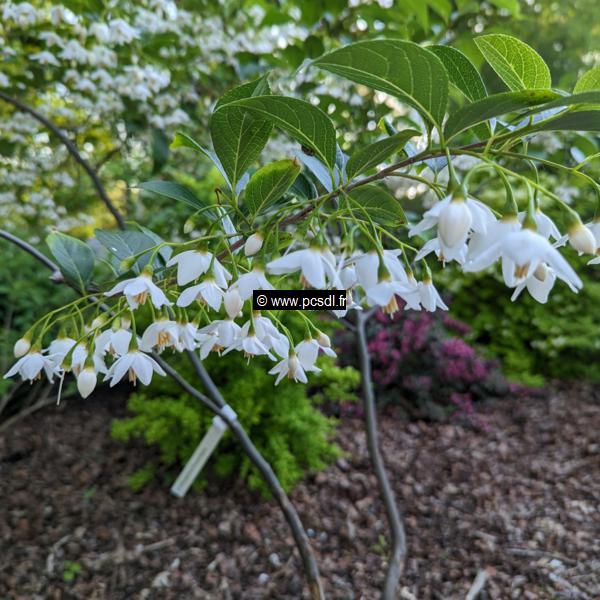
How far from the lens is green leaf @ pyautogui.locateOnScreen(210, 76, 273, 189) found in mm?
630

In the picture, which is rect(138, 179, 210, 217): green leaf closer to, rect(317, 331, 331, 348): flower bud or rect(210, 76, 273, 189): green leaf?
rect(210, 76, 273, 189): green leaf

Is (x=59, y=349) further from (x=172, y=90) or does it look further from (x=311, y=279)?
(x=172, y=90)

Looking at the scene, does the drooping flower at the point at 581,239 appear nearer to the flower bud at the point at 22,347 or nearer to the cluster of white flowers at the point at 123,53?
the flower bud at the point at 22,347

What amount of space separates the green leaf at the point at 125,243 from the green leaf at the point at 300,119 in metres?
0.32

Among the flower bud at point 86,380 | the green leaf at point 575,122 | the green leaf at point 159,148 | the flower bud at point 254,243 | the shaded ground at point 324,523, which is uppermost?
the green leaf at point 159,148

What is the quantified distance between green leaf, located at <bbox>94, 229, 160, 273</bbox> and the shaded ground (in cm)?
129

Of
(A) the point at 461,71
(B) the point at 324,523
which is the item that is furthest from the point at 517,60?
(B) the point at 324,523

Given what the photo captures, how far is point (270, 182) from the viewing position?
660 millimetres

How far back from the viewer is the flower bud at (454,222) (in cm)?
49

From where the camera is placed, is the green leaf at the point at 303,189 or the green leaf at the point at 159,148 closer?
the green leaf at the point at 303,189

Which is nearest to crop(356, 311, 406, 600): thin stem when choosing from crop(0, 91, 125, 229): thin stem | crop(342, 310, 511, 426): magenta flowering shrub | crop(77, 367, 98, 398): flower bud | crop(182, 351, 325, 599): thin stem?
crop(182, 351, 325, 599): thin stem

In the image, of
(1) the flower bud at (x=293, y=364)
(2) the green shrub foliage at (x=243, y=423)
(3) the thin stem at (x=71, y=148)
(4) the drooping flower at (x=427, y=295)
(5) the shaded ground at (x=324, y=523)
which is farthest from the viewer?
(2) the green shrub foliage at (x=243, y=423)

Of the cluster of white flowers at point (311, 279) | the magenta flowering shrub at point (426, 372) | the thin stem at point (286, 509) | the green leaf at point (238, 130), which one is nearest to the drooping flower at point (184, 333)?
the cluster of white flowers at point (311, 279)

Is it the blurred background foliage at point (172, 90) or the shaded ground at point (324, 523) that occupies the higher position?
the blurred background foliage at point (172, 90)
